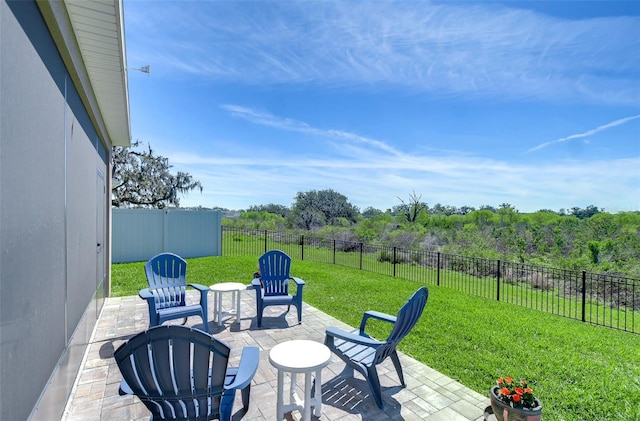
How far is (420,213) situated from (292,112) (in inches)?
466

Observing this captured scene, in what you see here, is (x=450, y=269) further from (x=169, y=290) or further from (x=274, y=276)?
(x=169, y=290)

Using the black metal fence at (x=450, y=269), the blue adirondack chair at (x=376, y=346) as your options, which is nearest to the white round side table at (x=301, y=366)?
the blue adirondack chair at (x=376, y=346)

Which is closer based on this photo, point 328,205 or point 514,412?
point 514,412

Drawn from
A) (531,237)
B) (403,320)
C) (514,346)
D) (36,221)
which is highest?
(36,221)

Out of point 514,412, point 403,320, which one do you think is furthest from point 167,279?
point 514,412

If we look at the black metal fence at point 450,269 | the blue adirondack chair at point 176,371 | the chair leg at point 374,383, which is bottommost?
the black metal fence at point 450,269

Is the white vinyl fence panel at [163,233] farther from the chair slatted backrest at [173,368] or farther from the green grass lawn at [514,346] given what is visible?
the chair slatted backrest at [173,368]

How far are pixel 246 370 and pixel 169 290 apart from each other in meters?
2.83

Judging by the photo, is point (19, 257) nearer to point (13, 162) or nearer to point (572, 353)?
point (13, 162)

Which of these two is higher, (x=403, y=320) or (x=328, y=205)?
(x=328, y=205)

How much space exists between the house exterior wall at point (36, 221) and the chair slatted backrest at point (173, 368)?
1.51ft

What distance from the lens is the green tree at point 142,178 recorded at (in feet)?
63.9

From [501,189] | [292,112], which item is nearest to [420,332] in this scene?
[292,112]

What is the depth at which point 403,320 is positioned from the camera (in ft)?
8.49
